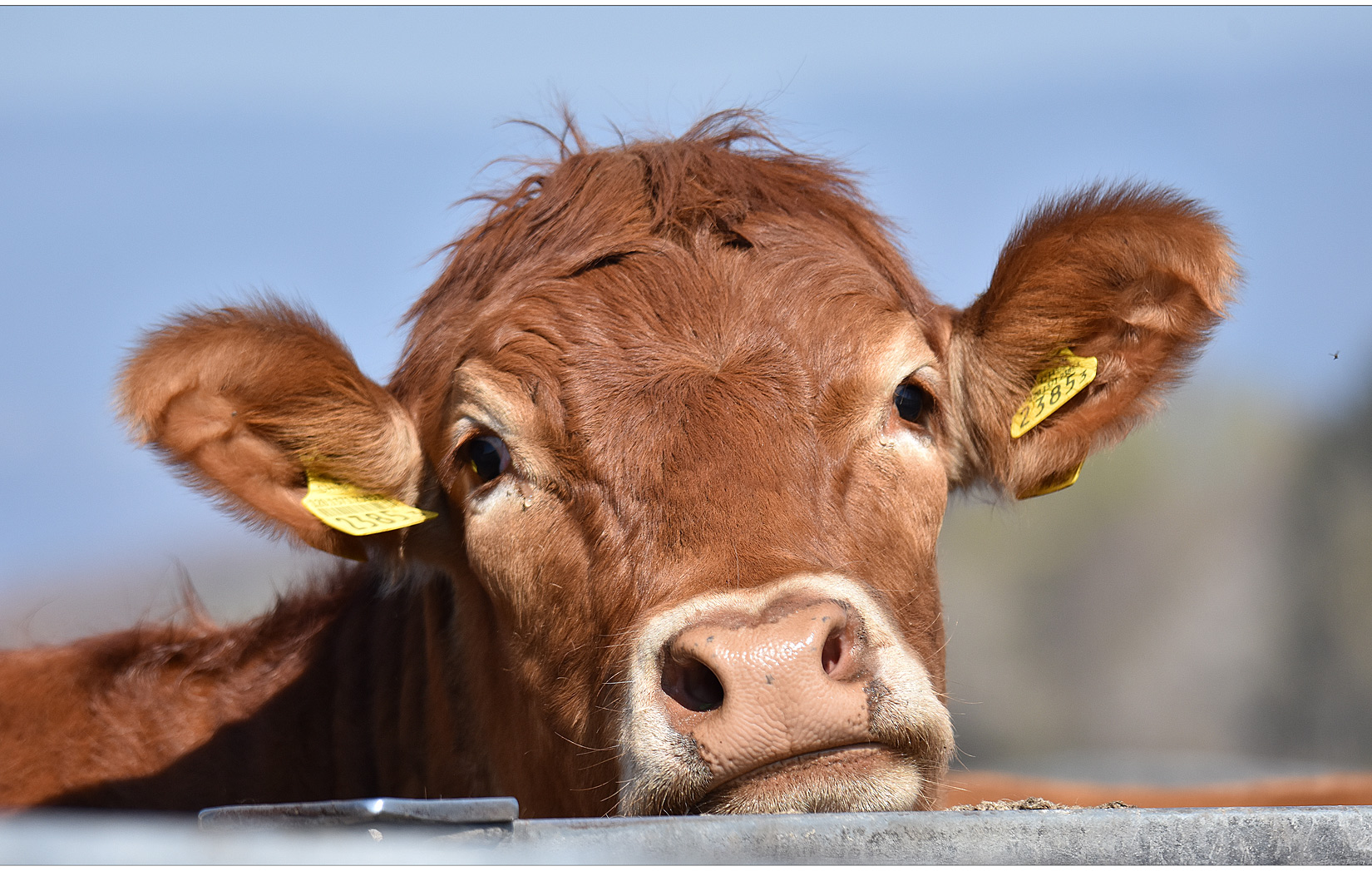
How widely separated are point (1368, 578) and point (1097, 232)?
74.4 feet

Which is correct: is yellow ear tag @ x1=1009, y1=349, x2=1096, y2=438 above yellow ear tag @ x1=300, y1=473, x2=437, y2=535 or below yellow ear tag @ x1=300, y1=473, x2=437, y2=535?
above

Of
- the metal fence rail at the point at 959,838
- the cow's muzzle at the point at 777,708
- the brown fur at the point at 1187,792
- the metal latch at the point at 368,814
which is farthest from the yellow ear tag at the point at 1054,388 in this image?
the metal latch at the point at 368,814

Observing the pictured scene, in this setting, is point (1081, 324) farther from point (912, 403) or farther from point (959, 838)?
point (959, 838)

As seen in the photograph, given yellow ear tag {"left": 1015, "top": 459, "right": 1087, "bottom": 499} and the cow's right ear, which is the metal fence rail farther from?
yellow ear tag {"left": 1015, "top": 459, "right": 1087, "bottom": 499}

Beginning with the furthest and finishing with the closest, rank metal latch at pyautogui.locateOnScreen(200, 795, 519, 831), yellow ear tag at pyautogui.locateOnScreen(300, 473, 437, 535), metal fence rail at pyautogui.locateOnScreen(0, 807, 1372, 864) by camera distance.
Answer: yellow ear tag at pyautogui.locateOnScreen(300, 473, 437, 535)
metal fence rail at pyautogui.locateOnScreen(0, 807, 1372, 864)
metal latch at pyautogui.locateOnScreen(200, 795, 519, 831)

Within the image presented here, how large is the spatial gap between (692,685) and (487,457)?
4.28 feet

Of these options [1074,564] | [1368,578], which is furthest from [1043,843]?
[1074,564]

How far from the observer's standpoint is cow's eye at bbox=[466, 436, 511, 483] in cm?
360

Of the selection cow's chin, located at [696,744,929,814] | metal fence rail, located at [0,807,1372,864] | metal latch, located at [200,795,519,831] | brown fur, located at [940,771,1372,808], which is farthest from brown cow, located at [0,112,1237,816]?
brown fur, located at [940,771,1372,808]

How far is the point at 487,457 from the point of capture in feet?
12.0

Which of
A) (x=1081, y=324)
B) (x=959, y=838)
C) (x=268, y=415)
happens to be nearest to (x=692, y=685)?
(x=959, y=838)

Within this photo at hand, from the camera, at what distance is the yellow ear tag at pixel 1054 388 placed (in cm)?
401

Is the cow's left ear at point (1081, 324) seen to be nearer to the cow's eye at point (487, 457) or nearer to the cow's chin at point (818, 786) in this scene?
the cow's eye at point (487, 457)

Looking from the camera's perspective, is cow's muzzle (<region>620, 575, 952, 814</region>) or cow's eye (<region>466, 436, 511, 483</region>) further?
cow's eye (<region>466, 436, 511, 483</region>)
